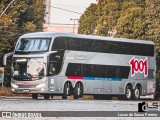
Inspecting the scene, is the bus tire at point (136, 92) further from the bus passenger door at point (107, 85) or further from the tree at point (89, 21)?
the tree at point (89, 21)

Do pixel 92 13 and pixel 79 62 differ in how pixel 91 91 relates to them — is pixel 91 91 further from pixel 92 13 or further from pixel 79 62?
pixel 92 13

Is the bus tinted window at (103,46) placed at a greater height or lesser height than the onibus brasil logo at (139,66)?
greater

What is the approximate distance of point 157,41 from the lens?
46.6 metres

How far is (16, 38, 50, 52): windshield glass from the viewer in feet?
111

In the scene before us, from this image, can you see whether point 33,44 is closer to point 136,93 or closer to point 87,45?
point 87,45

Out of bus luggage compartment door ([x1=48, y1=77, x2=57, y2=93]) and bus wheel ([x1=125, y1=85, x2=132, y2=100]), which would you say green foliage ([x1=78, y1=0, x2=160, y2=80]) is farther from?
bus luggage compartment door ([x1=48, y1=77, x2=57, y2=93])

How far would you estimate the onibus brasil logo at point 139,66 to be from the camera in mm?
40469

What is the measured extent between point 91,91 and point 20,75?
568 cm

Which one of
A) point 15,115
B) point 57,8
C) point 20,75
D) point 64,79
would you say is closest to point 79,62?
point 64,79

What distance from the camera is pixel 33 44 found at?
113ft

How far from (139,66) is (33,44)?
10.3 meters

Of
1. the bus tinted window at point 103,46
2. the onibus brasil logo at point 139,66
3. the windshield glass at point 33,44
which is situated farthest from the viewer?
the onibus brasil logo at point 139,66

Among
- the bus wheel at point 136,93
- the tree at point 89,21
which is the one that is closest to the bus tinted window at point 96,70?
the bus wheel at point 136,93

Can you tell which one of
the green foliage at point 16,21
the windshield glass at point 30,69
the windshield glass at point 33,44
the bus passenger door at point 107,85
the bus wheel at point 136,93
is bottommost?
the bus wheel at point 136,93
